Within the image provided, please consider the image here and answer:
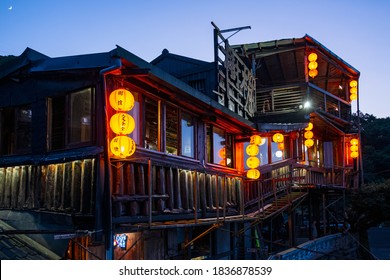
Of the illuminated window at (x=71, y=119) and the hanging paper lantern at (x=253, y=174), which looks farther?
the hanging paper lantern at (x=253, y=174)

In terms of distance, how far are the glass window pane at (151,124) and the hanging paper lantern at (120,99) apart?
5.97 ft

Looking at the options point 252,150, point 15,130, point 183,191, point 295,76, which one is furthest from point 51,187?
point 295,76

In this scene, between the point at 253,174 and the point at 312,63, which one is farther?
the point at 312,63

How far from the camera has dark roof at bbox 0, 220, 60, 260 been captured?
901 cm

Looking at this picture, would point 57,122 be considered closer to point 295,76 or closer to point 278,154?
point 278,154

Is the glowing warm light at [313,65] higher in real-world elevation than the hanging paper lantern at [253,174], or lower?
higher

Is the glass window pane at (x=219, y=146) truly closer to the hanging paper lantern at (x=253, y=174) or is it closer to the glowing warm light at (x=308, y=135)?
the hanging paper lantern at (x=253, y=174)

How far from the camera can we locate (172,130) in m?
11.9

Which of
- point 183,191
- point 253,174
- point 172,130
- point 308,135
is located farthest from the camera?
point 308,135

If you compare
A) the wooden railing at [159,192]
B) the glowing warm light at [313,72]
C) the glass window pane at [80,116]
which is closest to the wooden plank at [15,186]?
the glass window pane at [80,116]

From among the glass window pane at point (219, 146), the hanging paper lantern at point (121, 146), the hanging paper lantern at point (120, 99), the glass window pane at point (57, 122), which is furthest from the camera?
the glass window pane at point (219, 146)

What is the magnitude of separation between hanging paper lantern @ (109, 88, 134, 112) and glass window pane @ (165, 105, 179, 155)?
2841mm

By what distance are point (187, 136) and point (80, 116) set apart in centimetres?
402

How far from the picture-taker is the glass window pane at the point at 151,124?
10625 millimetres
